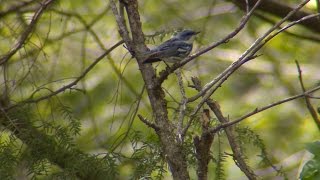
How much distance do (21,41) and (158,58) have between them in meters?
1.15

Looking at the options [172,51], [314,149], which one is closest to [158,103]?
[172,51]

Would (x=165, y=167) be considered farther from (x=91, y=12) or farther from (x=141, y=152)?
(x=91, y=12)

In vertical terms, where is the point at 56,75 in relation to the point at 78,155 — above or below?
above

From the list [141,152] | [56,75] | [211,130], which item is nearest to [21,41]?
[141,152]

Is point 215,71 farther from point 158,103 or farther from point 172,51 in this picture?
point 158,103

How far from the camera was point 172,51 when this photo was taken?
3027mm

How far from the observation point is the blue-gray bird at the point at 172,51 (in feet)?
8.75

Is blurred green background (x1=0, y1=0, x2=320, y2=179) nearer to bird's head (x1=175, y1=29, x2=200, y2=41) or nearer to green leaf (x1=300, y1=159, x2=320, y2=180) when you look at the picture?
bird's head (x1=175, y1=29, x2=200, y2=41)

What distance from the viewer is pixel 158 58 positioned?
2668mm

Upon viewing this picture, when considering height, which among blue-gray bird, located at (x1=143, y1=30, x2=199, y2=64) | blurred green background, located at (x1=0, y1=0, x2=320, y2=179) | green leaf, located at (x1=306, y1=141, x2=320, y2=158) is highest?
blurred green background, located at (x1=0, y1=0, x2=320, y2=179)

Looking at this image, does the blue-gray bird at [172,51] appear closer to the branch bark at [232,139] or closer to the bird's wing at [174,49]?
the bird's wing at [174,49]

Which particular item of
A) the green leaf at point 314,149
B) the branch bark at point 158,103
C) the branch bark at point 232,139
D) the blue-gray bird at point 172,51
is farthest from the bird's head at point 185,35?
the green leaf at point 314,149

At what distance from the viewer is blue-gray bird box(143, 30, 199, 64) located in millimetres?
2668

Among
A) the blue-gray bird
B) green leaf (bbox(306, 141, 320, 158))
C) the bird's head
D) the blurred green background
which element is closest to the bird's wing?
the blue-gray bird
